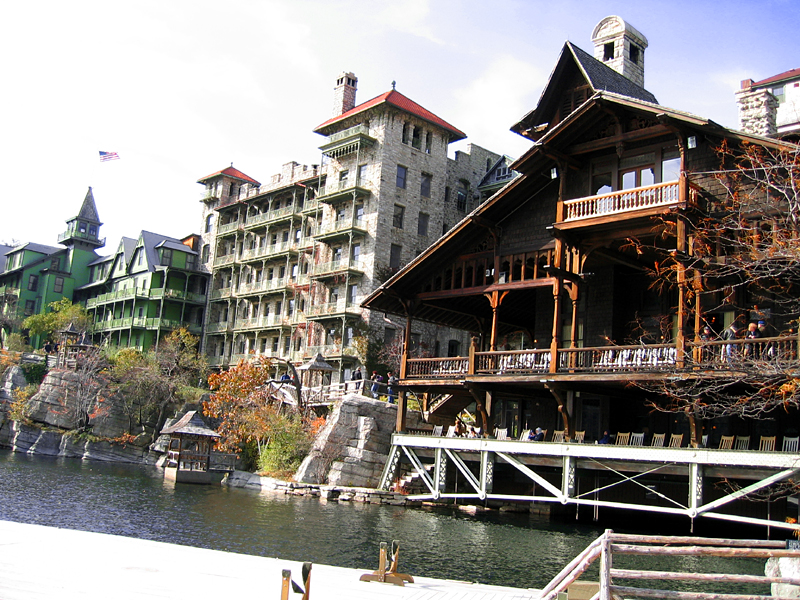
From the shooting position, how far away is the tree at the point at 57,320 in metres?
77.0

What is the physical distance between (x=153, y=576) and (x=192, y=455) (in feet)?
99.7

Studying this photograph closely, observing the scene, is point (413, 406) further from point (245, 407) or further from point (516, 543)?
point (516, 543)

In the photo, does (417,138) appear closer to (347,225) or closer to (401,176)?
(401,176)

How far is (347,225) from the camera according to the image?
193ft

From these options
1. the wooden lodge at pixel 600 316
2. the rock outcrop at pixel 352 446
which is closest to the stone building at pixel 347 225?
the rock outcrop at pixel 352 446

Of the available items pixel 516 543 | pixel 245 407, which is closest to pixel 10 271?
pixel 245 407

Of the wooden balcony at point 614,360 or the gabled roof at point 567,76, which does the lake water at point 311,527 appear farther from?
the gabled roof at point 567,76

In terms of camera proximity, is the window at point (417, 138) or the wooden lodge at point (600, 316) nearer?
the wooden lodge at point (600, 316)

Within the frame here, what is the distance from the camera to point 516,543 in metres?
24.3

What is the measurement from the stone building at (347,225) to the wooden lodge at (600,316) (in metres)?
20.4

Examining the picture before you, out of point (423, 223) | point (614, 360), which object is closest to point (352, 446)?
point (614, 360)

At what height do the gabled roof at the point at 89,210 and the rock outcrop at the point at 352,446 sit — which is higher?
the gabled roof at the point at 89,210

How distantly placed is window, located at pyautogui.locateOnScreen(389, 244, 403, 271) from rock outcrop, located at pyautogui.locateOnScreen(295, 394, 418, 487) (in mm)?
20454

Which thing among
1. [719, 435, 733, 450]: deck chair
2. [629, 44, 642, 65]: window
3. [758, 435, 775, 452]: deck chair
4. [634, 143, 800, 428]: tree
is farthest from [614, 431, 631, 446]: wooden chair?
[629, 44, 642, 65]: window
